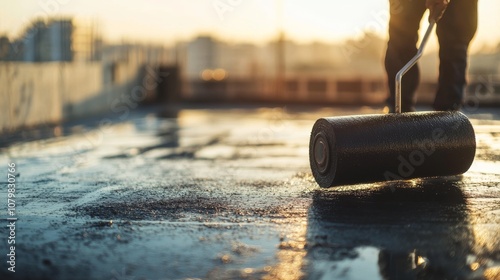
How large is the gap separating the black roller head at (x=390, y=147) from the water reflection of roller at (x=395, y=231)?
0.12 meters

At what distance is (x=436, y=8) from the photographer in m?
4.67

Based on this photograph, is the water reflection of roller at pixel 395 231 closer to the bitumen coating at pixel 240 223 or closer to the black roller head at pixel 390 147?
the bitumen coating at pixel 240 223

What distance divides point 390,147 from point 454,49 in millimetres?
1700

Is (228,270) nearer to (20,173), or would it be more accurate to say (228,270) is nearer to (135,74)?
(20,173)

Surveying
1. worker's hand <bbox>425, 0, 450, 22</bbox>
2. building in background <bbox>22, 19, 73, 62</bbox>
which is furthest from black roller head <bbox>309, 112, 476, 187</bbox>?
building in background <bbox>22, 19, 73, 62</bbox>

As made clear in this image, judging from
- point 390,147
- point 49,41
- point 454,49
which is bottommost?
point 390,147

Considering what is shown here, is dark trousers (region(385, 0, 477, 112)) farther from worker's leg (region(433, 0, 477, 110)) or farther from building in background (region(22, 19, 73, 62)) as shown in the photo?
building in background (region(22, 19, 73, 62))

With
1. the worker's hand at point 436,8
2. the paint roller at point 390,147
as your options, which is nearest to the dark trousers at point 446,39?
the worker's hand at point 436,8

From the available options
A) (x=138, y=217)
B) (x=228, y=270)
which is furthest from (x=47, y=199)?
(x=228, y=270)

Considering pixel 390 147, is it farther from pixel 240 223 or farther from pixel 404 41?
pixel 404 41

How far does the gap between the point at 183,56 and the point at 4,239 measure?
77.7 ft

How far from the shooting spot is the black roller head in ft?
12.6

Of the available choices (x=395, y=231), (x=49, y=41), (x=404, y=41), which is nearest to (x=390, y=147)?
(x=395, y=231)

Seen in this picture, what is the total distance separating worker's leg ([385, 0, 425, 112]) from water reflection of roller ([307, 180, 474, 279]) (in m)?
1.45
